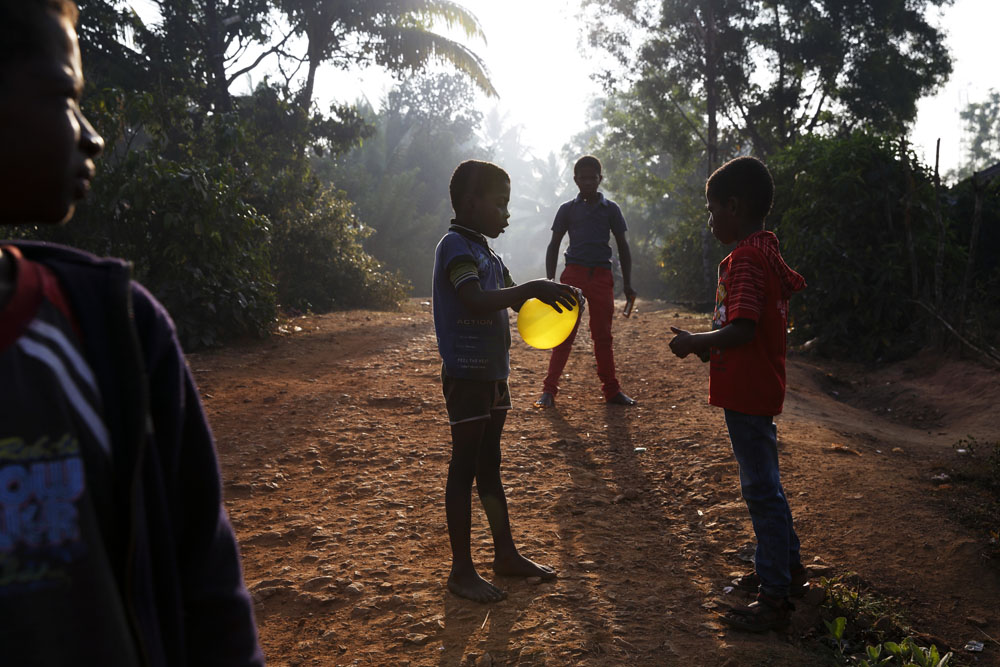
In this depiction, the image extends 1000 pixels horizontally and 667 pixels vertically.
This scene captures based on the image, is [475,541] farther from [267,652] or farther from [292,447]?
[292,447]

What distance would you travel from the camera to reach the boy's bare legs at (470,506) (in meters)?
2.92

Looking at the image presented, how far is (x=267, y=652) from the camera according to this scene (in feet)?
8.87

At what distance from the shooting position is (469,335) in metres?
2.85

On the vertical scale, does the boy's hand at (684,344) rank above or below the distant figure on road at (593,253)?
below

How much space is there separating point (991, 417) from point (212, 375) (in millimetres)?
6959

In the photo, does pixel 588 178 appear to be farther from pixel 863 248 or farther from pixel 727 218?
pixel 863 248

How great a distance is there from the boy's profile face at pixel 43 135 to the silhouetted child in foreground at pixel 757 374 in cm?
222

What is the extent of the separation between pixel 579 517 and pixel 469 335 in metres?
1.52

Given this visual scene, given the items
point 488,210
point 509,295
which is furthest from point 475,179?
point 509,295

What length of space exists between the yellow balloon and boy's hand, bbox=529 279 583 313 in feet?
1.49

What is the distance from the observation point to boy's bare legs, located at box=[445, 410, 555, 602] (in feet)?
9.59

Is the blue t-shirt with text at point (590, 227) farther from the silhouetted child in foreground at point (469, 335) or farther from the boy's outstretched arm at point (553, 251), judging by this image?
the silhouetted child in foreground at point (469, 335)

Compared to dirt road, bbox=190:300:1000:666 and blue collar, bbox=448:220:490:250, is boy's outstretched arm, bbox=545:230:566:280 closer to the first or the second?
dirt road, bbox=190:300:1000:666

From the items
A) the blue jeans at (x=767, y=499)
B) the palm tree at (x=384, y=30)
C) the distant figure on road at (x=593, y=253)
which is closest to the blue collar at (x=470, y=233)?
the blue jeans at (x=767, y=499)
